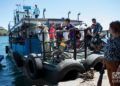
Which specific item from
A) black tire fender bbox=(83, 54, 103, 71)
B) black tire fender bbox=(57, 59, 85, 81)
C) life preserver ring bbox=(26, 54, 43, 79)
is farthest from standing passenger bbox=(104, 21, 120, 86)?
life preserver ring bbox=(26, 54, 43, 79)

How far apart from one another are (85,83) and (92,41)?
3.97 m

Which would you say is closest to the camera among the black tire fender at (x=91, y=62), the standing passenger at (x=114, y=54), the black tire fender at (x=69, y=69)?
the standing passenger at (x=114, y=54)

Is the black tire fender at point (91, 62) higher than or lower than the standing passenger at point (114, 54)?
lower

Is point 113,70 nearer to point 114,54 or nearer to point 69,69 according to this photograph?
point 114,54

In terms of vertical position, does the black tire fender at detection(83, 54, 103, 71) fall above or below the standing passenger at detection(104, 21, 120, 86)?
below

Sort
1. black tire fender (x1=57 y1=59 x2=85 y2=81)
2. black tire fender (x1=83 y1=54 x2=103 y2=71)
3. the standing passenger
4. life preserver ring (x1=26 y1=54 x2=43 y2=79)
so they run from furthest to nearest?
life preserver ring (x1=26 y1=54 x2=43 y2=79) → black tire fender (x1=83 y1=54 x2=103 y2=71) → black tire fender (x1=57 y1=59 x2=85 y2=81) → the standing passenger

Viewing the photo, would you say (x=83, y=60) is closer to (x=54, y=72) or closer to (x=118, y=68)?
(x=54, y=72)

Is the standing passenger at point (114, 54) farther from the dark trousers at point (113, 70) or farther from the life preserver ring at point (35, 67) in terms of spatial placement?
the life preserver ring at point (35, 67)

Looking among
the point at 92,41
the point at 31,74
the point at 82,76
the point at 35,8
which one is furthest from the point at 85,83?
the point at 35,8

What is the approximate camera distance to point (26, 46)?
1267 centimetres

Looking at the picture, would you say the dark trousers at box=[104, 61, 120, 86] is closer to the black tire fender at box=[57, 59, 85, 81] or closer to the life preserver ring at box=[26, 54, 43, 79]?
the black tire fender at box=[57, 59, 85, 81]

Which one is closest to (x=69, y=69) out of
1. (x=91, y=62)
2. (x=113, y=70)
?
(x=91, y=62)

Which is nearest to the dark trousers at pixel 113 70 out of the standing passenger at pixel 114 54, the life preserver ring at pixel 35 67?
the standing passenger at pixel 114 54

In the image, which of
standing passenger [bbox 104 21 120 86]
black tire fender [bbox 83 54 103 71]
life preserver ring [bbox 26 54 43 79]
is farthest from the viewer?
life preserver ring [bbox 26 54 43 79]
